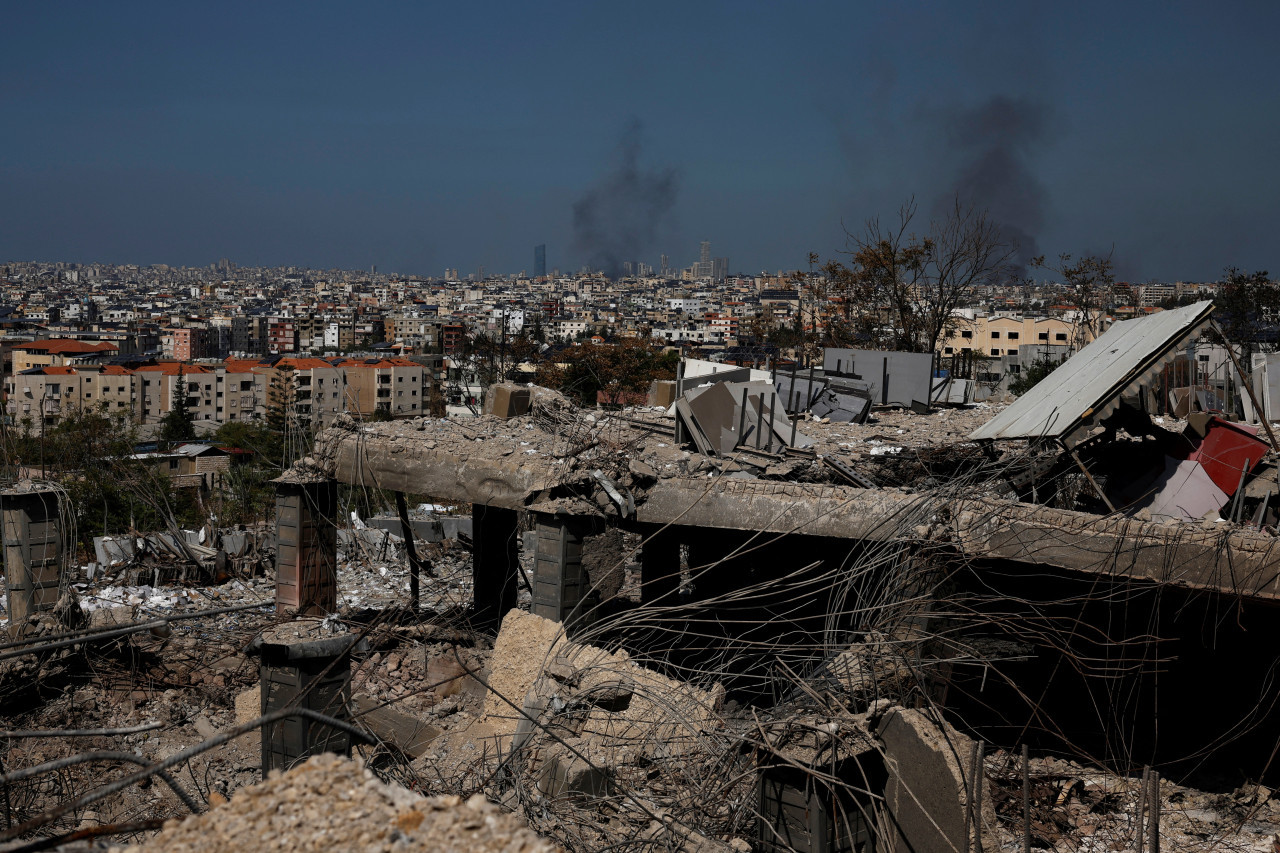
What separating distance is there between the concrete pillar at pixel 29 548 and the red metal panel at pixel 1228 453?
35.3 feet

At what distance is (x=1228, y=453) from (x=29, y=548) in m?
11.1

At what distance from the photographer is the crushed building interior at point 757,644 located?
4871 mm

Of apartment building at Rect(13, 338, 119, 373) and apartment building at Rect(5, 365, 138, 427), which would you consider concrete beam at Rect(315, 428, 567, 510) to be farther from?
apartment building at Rect(13, 338, 119, 373)

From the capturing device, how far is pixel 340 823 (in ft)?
7.00

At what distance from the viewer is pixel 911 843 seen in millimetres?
4961

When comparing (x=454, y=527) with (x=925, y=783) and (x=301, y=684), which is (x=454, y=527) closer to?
(x=301, y=684)

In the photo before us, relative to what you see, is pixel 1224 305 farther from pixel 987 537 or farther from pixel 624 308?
pixel 624 308

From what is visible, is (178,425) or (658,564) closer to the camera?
(658,564)

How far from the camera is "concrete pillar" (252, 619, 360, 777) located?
6094mm

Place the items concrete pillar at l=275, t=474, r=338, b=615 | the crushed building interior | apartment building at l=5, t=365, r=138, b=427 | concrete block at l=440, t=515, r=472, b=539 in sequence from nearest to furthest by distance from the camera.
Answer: the crushed building interior, concrete pillar at l=275, t=474, r=338, b=615, concrete block at l=440, t=515, r=472, b=539, apartment building at l=5, t=365, r=138, b=427

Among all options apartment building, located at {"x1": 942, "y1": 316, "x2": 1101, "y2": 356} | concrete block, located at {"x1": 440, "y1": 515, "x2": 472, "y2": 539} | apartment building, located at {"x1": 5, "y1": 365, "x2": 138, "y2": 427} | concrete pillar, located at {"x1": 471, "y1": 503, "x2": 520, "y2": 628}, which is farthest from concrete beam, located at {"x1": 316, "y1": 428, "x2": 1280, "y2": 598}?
apartment building, located at {"x1": 5, "y1": 365, "x2": 138, "y2": 427}

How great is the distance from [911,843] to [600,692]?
1917mm

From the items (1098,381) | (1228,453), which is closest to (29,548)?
(1098,381)

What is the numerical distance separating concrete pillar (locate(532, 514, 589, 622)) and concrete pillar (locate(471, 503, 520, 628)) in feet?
10.1
